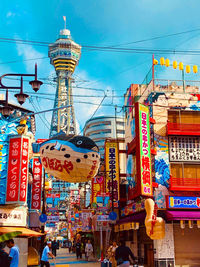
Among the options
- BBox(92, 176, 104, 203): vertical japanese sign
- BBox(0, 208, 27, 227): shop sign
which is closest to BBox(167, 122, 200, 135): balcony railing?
BBox(0, 208, 27, 227): shop sign

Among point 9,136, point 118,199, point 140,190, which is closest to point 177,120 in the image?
point 140,190

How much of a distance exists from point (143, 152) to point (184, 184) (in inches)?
147

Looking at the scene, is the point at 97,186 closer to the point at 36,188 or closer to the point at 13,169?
the point at 36,188

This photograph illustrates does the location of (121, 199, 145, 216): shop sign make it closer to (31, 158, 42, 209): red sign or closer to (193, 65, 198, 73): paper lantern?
(31, 158, 42, 209): red sign

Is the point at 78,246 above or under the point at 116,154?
under

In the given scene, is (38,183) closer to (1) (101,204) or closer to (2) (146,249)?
(1) (101,204)

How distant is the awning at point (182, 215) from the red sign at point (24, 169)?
8.98 metres

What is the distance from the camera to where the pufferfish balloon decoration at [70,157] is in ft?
48.6

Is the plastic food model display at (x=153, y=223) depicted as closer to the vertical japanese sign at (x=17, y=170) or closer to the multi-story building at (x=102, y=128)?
the vertical japanese sign at (x=17, y=170)

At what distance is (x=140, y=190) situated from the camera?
2164cm

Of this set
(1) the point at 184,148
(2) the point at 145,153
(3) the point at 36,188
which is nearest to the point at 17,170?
(3) the point at 36,188

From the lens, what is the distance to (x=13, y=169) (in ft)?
78.9

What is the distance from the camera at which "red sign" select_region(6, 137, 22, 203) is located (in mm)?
23656

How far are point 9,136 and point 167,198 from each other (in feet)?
36.1
